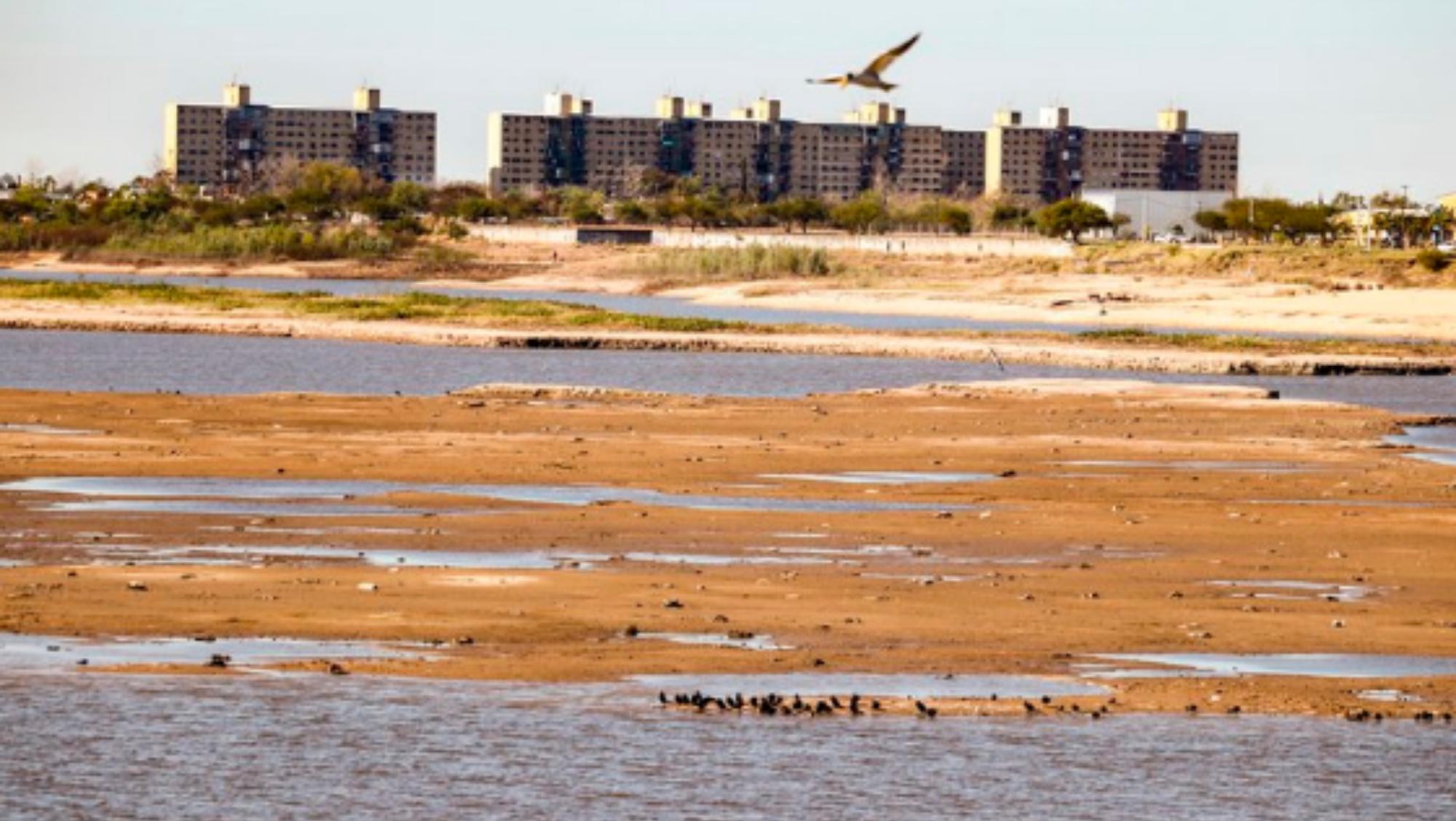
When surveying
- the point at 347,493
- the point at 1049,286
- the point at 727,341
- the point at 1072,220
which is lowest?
the point at 727,341

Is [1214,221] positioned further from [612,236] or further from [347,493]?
[347,493]

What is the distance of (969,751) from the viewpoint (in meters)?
17.4

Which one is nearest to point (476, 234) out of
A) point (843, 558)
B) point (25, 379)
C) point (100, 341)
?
point (100, 341)

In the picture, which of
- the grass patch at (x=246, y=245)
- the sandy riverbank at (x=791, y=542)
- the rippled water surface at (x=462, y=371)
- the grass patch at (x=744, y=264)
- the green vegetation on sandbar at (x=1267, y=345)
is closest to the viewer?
the sandy riverbank at (x=791, y=542)

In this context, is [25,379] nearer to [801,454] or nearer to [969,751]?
Answer: [801,454]

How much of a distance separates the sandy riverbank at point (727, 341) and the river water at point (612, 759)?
165 ft

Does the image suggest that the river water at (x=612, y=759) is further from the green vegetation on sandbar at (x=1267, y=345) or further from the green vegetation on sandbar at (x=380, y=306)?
the green vegetation on sandbar at (x=380, y=306)

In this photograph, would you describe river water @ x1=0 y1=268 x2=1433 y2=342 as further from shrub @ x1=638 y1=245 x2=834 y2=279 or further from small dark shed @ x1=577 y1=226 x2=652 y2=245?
small dark shed @ x1=577 y1=226 x2=652 y2=245

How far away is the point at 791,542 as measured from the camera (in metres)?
27.8

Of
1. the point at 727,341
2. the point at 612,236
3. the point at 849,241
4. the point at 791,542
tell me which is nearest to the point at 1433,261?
the point at 727,341

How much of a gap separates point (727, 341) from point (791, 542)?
51.9 m

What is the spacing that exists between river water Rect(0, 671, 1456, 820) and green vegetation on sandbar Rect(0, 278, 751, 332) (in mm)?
64210

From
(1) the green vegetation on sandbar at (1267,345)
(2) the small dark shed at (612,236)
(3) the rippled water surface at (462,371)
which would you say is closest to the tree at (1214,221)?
(2) the small dark shed at (612,236)

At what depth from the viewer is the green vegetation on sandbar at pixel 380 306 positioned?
8431 cm
